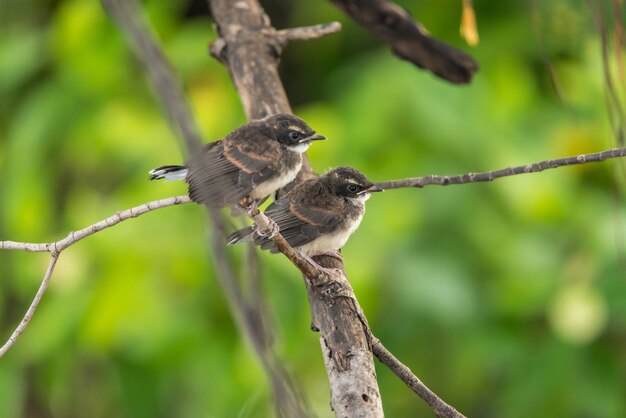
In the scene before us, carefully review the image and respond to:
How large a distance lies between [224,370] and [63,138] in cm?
181

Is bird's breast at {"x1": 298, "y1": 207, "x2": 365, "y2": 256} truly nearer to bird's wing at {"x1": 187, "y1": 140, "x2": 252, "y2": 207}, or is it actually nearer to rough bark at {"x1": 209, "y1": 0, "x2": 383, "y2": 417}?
rough bark at {"x1": 209, "y1": 0, "x2": 383, "y2": 417}

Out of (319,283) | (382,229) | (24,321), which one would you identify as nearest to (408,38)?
(382,229)

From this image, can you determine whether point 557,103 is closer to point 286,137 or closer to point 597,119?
point 597,119

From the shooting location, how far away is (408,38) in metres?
3.82

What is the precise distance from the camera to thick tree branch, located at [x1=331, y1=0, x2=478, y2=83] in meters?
3.78

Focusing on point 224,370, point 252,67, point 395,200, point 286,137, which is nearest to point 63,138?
point 224,370

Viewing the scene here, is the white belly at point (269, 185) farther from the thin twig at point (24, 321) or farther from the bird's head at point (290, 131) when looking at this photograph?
the thin twig at point (24, 321)

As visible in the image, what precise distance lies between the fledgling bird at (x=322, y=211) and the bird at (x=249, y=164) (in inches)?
8.2

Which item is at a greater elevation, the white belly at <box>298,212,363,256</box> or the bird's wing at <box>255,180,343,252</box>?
the bird's wing at <box>255,180,343,252</box>

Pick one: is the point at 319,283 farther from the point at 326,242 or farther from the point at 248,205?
the point at 326,242

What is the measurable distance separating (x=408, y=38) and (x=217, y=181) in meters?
1.42

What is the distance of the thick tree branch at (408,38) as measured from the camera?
3.78 m

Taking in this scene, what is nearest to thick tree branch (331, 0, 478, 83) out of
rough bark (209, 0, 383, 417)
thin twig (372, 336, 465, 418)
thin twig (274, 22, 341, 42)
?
thin twig (274, 22, 341, 42)

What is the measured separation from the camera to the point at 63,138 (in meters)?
6.08
